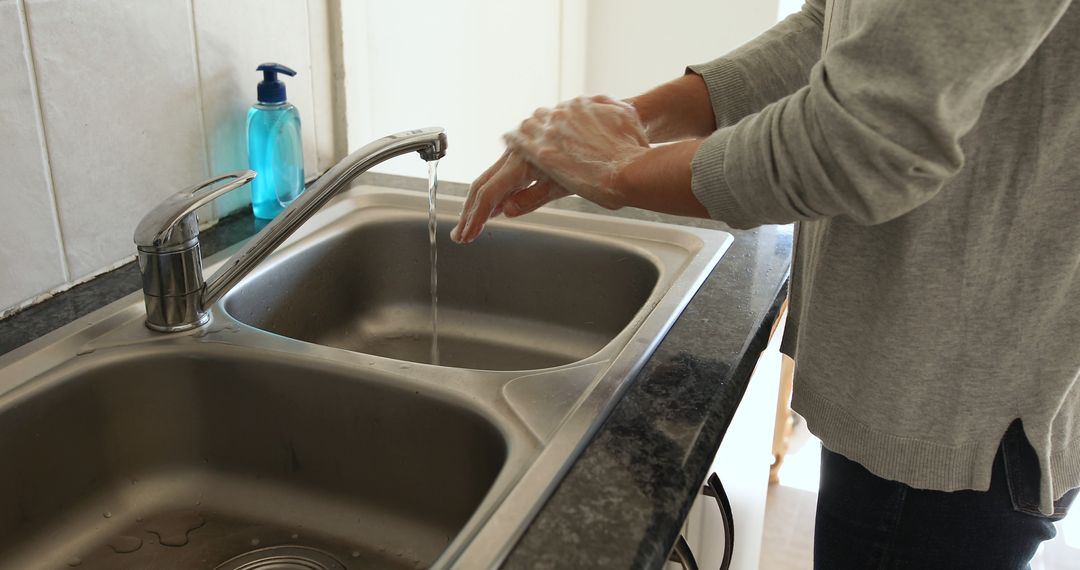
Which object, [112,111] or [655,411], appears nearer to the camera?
[655,411]

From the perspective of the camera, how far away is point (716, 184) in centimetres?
69

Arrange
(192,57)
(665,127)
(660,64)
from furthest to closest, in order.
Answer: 1. (660,64)
2. (192,57)
3. (665,127)

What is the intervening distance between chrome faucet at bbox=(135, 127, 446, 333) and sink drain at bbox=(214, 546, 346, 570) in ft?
0.75

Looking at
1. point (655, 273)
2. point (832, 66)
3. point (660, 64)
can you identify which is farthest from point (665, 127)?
point (660, 64)

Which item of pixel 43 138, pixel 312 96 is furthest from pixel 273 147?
pixel 43 138

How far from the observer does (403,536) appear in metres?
0.86

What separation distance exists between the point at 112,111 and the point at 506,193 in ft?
1.48

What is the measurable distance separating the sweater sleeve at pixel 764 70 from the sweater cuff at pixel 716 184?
0.28 m

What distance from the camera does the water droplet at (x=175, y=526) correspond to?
2.79 feet

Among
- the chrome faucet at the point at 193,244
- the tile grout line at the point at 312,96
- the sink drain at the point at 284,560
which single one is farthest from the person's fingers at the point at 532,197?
the tile grout line at the point at 312,96

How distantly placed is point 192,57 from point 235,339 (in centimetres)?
40

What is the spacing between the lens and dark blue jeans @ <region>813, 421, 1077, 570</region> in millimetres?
798

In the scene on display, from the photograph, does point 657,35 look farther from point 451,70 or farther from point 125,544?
point 125,544

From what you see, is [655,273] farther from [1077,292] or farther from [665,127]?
[1077,292]
